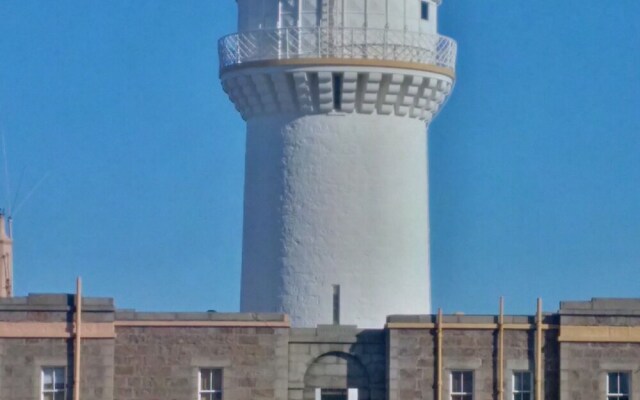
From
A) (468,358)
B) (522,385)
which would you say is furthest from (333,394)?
(522,385)

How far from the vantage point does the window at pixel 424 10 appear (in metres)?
79.1

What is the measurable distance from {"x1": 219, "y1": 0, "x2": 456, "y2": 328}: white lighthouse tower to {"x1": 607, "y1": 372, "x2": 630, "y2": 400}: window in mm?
5435

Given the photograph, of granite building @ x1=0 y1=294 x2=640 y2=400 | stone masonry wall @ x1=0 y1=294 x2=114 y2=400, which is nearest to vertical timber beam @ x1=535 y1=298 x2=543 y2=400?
granite building @ x1=0 y1=294 x2=640 y2=400

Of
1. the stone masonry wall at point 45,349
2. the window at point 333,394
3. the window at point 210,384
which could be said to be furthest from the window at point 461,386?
the stone masonry wall at point 45,349

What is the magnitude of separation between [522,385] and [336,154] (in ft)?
23.4

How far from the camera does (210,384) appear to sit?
247 feet

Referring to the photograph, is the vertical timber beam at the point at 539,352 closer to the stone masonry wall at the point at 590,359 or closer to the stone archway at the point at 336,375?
the stone masonry wall at the point at 590,359

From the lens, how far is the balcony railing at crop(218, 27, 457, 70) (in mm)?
77750

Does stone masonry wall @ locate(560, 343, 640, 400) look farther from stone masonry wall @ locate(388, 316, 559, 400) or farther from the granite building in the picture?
stone masonry wall @ locate(388, 316, 559, 400)

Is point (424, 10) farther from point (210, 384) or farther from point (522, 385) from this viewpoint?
point (210, 384)

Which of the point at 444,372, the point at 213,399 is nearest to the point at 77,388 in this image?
the point at 213,399

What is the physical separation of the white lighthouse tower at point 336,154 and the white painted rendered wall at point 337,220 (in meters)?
0.02

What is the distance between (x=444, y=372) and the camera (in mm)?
75125

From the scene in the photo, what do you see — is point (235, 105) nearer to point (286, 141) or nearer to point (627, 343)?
point (286, 141)
